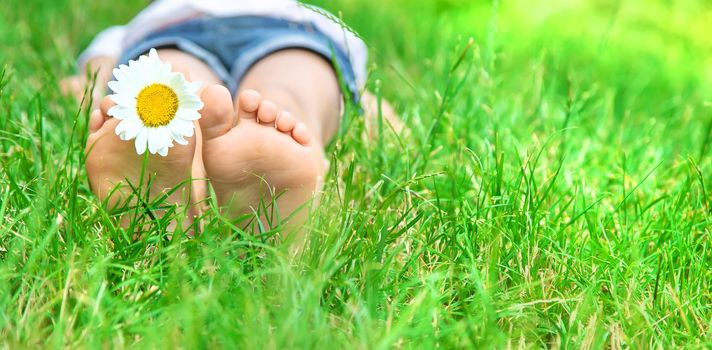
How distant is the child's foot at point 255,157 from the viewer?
1159 mm

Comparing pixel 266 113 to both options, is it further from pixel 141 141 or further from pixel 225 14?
pixel 225 14

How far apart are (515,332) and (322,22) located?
960 mm

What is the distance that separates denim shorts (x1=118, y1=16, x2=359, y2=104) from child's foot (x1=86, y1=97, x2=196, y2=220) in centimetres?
56

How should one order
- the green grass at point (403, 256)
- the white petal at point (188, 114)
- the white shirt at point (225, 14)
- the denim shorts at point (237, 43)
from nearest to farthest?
1. the green grass at point (403, 256)
2. the white petal at point (188, 114)
3. the denim shorts at point (237, 43)
4. the white shirt at point (225, 14)

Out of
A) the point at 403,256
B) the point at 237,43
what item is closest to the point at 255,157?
the point at 403,256

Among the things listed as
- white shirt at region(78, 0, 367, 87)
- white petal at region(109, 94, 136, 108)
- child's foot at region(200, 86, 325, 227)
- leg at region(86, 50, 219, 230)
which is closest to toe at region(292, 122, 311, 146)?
child's foot at region(200, 86, 325, 227)

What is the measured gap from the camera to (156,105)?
106 cm

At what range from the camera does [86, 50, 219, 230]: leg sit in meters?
1.12

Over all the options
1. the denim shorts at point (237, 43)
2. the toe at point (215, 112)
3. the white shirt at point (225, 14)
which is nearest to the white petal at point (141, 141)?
the toe at point (215, 112)

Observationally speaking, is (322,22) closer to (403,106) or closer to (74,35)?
(403,106)

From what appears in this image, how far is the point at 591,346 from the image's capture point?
3.21 ft

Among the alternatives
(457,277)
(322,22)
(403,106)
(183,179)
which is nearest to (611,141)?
(403,106)

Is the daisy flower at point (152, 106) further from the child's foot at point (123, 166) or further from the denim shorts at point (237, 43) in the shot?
the denim shorts at point (237, 43)

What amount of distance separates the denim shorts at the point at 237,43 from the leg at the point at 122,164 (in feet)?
1.73
